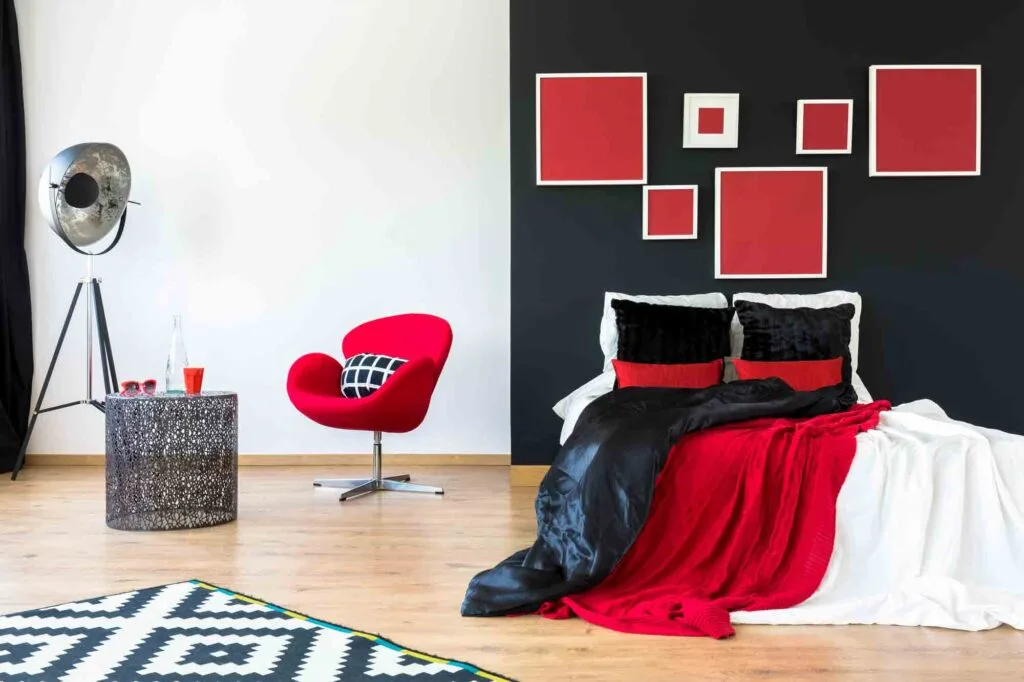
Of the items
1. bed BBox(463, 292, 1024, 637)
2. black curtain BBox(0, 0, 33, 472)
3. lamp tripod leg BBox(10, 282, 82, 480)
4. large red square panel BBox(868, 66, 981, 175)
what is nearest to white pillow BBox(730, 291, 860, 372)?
large red square panel BBox(868, 66, 981, 175)

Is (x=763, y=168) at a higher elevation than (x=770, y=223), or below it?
higher

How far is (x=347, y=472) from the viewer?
5898mm

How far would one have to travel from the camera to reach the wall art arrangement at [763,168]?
17.7 feet

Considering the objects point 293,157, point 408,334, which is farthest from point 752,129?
point 293,157

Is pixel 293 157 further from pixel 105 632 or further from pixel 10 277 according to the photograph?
pixel 105 632

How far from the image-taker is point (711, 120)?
542 centimetres

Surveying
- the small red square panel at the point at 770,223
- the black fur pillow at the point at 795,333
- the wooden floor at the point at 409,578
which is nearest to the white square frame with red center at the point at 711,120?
the small red square panel at the point at 770,223

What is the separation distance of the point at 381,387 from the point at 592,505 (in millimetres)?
1969

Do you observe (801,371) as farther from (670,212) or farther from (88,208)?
(88,208)

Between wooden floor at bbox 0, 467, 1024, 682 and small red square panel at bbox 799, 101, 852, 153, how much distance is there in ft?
7.76

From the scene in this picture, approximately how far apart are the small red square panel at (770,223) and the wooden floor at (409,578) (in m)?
1.71

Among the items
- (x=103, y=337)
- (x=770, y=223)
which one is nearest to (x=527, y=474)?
(x=770, y=223)

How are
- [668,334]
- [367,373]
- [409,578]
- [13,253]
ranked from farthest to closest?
1. [13,253]
2. [367,373]
3. [668,334]
4. [409,578]

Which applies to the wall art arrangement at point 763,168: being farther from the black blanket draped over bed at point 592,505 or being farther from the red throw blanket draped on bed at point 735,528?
the red throw blanket draped on bed at point 735,528
